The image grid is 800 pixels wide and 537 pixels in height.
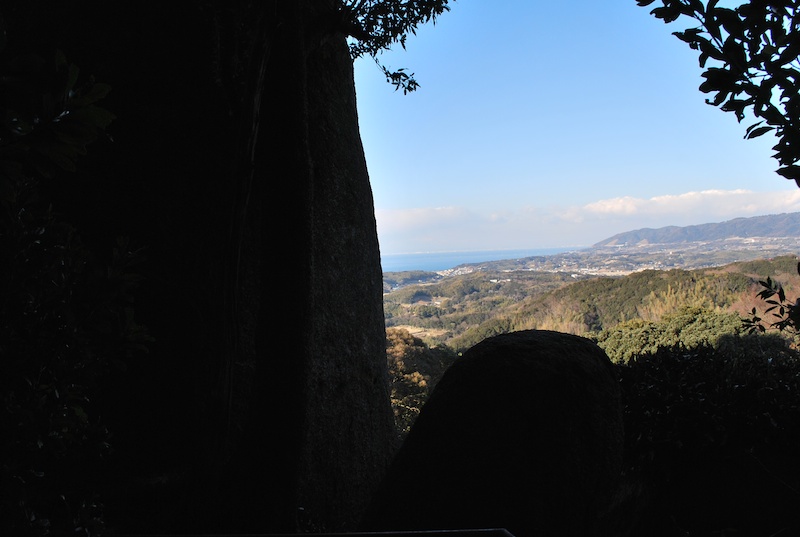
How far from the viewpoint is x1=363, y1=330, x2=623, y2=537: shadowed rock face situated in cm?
374

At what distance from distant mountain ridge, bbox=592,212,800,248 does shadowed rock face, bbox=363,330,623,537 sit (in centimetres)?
6851

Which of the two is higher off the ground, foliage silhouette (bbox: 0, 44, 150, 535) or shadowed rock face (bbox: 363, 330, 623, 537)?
foliage silhouette (bbox: 0, 44, 150, 535)

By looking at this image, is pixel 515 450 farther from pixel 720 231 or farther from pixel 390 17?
pixel 720 231

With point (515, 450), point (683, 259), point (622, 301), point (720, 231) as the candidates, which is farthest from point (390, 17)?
point (720, 231)

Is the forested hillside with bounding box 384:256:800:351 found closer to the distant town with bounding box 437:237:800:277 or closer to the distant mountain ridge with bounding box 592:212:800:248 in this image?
the distant town with bounding box 437:237:800:277

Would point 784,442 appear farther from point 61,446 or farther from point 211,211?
point 61,446

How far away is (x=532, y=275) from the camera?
57.5 metres

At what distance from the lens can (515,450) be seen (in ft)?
12.6

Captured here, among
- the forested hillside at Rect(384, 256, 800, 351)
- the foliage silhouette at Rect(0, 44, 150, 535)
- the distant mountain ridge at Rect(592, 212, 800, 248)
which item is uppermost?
the distant mountain ridge at Rect(592, 212, 800, 248)

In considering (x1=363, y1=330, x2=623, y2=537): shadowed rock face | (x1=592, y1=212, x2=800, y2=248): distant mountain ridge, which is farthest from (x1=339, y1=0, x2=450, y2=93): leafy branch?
(x1=592, y1=212, x2=800, y2=248): distant mountain ridge

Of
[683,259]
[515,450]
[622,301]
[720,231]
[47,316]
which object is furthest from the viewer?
[720,231]

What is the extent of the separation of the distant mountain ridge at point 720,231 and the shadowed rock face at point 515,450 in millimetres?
68505

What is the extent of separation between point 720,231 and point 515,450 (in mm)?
93536

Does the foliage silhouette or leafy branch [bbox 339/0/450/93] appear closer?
the foliage silhouette
